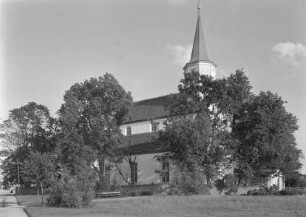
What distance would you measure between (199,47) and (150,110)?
33.4 ft

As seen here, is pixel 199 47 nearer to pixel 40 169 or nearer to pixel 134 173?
pixel 134 173

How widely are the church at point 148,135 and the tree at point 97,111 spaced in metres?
4.65

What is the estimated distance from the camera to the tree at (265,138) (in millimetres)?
43312

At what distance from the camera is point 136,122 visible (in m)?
60.5

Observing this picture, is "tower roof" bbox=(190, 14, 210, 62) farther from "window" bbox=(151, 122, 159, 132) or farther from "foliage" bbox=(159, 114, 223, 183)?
"foliage" bbox=(159, 114, 223, 183)

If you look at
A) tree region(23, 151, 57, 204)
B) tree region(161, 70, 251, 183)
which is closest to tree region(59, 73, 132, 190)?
tree region(161, 70, 251, 183)

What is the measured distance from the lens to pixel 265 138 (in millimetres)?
43156

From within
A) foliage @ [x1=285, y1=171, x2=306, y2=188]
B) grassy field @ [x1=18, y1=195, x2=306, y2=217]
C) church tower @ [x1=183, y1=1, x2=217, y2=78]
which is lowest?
foliage @ [x1=285, y1=171, x2=306, y2=188]

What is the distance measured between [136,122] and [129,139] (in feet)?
8.27

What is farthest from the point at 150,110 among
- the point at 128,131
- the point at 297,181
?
the point at 297,181

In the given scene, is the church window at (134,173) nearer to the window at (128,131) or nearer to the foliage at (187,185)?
the window at (128,131)

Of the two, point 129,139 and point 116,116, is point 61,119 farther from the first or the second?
point 129,139

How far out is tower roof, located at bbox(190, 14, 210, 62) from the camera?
190 feet

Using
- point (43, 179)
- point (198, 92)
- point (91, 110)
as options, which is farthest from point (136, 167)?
point (43, 179)
